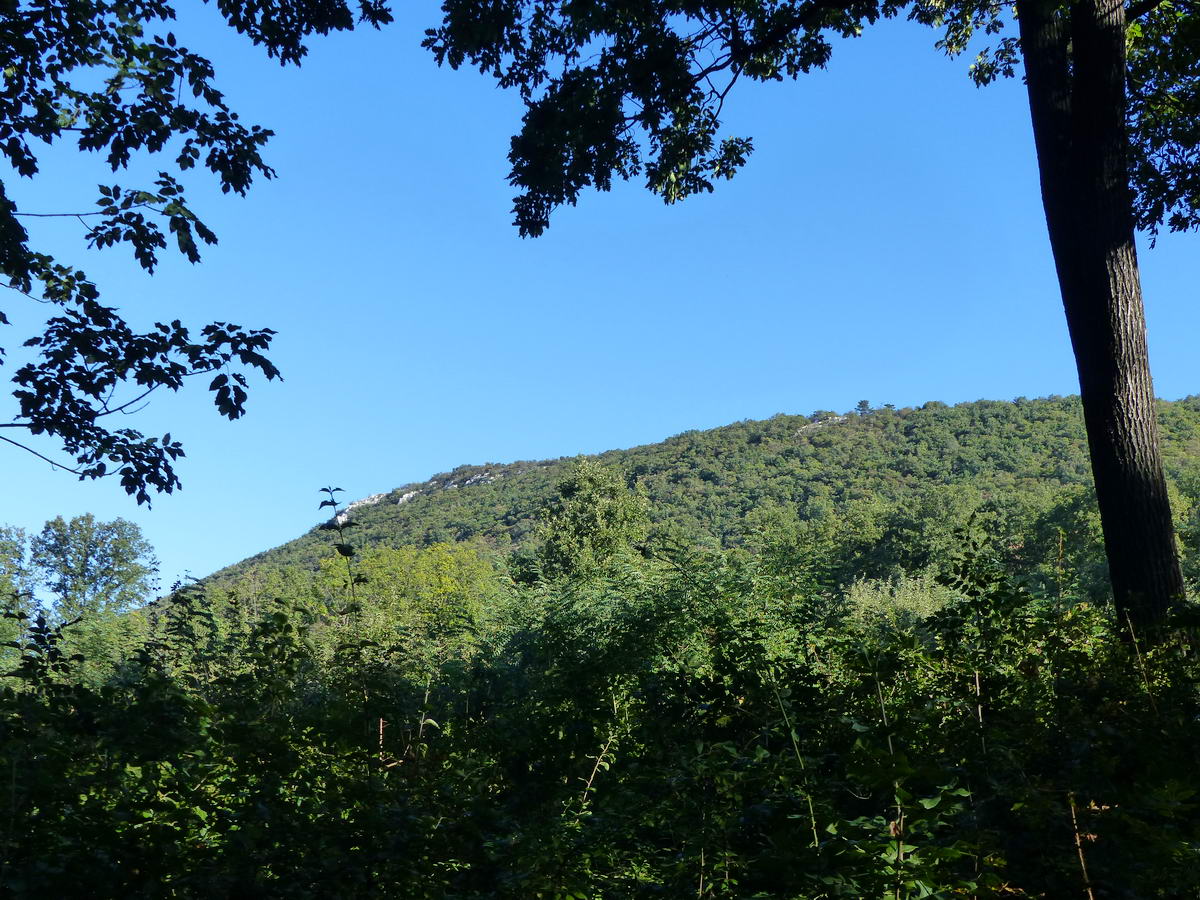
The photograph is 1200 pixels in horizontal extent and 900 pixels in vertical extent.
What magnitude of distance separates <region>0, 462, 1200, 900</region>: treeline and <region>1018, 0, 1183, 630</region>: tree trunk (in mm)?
779

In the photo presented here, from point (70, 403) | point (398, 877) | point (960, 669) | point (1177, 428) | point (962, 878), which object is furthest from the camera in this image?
point (1177, 428)

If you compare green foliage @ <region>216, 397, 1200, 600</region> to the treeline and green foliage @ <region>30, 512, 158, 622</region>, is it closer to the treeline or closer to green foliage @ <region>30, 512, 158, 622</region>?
green foliage @ <region>30, 512, 158, 622</region>

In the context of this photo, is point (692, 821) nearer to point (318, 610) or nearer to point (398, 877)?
point (398, 877)

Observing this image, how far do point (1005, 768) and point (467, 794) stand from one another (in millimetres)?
2073

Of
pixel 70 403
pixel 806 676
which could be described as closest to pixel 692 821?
pixel 806 676

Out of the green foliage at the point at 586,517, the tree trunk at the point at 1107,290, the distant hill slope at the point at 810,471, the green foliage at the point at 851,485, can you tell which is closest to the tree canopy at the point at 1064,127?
the tree trunk at the point at 1107,290

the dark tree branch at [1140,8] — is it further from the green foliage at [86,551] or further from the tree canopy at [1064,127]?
the green foliage at [86,551]

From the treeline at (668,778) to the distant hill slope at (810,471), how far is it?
54.4m

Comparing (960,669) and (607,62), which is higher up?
(607,62)

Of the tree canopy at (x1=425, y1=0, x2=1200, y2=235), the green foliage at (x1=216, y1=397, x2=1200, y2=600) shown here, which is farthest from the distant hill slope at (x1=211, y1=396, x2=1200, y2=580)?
the tree canopy at (x1=425, y1=0, x2=1200, y2=235)

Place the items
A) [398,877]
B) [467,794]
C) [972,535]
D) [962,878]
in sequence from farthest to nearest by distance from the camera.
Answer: [972,535], [467,794], [398,877], [962,878]

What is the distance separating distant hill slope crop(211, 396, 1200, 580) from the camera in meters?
66.5

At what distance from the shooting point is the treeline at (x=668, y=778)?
8.37 ft

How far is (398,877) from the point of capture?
2.86 m
